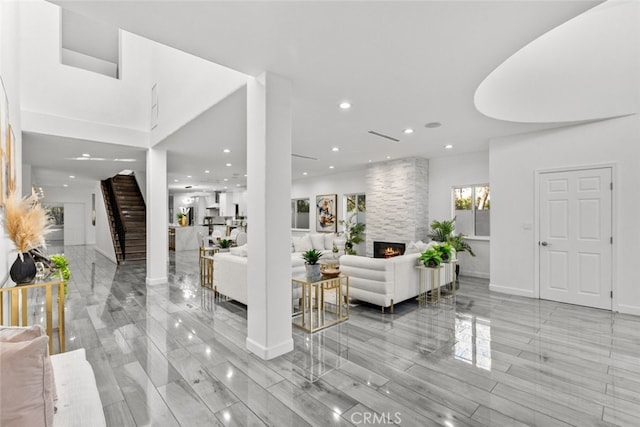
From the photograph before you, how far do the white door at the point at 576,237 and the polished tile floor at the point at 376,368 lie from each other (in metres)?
0.37

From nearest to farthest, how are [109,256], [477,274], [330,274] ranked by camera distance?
[330,274]
[477,274]
[109,256]

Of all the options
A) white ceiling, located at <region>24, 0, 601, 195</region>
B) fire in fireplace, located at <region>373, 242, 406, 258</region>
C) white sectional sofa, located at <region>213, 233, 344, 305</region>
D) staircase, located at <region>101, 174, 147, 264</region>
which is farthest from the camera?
staircase, located at <region>101, 174, 147, 264</region>

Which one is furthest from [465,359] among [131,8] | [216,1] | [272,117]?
[131,8]

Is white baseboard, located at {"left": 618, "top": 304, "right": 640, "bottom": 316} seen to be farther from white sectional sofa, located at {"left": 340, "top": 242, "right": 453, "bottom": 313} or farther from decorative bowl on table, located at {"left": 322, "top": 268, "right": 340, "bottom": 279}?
decorative bowl on table, located at {"left": 322, "top": 268, "right": 340, "bottom": 279}

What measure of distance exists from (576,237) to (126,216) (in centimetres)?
1101

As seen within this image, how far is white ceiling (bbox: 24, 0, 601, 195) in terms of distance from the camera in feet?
6.63

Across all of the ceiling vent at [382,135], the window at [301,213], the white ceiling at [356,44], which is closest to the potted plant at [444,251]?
the white ceiling at [356,44]

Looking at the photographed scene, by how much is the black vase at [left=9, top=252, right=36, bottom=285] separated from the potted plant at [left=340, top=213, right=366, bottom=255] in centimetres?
632

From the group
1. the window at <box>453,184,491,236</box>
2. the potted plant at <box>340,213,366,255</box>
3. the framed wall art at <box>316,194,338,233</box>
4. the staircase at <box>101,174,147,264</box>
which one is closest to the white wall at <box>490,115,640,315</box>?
the window at <box>453,184,491,236</box>

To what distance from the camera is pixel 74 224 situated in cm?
1343

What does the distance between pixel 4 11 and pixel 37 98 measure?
263 cm

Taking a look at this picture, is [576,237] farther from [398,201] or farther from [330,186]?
[330,186]

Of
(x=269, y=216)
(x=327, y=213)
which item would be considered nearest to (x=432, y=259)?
(x=269, y=216)

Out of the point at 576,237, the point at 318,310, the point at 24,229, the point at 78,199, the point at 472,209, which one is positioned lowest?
the point at 318,310
